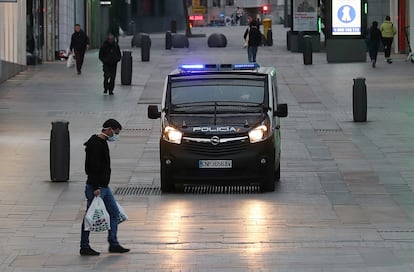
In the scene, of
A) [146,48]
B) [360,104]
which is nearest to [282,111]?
[360,104]

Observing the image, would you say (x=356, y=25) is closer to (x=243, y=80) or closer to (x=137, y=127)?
(x=137, y=127)

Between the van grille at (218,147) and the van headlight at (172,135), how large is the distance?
0.53ft

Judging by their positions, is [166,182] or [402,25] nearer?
[166,182]

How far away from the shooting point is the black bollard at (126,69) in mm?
32081

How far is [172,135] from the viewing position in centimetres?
1599

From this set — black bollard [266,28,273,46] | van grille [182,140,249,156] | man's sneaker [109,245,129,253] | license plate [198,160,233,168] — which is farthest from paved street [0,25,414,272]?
black bollard [266,28,273,46]

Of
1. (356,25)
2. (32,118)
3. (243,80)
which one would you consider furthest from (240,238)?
(356,25)

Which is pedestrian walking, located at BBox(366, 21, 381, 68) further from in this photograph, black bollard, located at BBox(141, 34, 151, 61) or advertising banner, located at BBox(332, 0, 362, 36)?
black bollard, located at BBox(141, 34, 151, 61)

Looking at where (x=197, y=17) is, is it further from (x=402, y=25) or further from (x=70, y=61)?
(x=70, y=61)

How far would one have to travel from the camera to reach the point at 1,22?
3488cm

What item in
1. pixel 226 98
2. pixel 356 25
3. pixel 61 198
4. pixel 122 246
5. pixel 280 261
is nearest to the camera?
pixel 280 261

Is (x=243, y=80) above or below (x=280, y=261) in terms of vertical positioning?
above

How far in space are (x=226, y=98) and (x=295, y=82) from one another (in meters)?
17.1

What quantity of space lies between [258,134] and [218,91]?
130 cm
